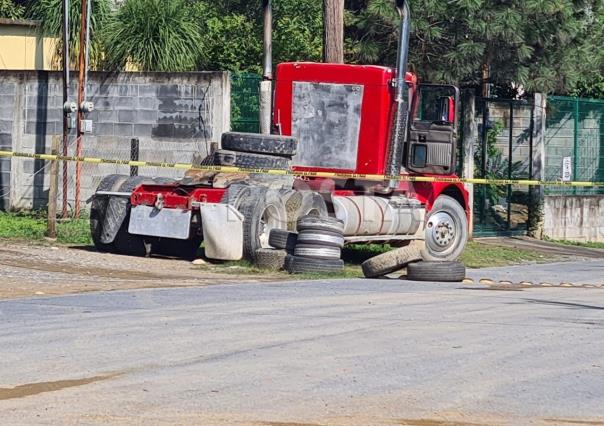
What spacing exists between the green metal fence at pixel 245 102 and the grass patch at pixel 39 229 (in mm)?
3206

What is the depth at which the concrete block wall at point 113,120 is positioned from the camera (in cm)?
2317

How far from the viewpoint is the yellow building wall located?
29.4 metres

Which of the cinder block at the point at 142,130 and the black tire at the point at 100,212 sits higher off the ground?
the cinder block at the point at 142,130

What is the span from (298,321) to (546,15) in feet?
49.2

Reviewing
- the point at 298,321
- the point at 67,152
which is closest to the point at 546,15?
the point at 67,152

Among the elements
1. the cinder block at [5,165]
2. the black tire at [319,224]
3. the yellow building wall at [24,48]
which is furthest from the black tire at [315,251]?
the yellow building wall at [24,48]

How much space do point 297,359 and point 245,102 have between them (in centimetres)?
1398

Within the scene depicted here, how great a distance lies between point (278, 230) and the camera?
1853 cm

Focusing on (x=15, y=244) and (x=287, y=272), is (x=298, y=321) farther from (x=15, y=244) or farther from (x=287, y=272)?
(x=15, y=244)

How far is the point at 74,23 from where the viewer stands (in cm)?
2805

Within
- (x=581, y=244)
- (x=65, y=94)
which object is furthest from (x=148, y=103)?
(x=581, y=244)

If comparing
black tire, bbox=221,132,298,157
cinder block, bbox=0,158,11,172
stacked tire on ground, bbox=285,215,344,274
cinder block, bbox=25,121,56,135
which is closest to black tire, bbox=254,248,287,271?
stacked tire on ground, bbox=285,215,344,274

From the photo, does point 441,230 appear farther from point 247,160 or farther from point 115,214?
point 115,214

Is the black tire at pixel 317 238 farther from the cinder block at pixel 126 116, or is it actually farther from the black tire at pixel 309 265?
the cinder block at pixel 126 116
